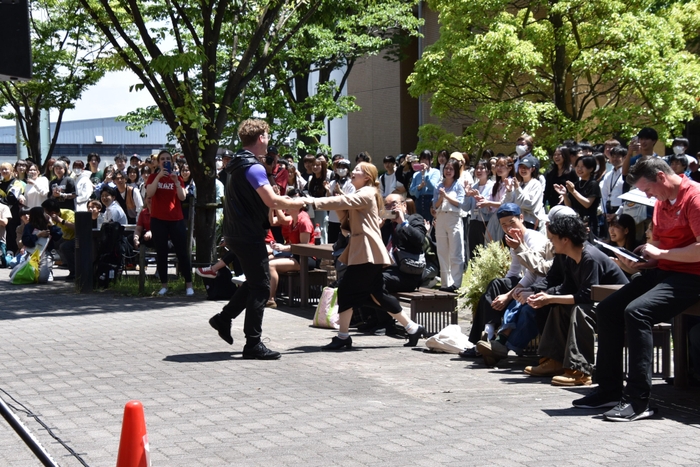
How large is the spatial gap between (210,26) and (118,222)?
3443 millimetres

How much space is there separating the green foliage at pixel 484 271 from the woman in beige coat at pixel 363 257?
702 millimetres

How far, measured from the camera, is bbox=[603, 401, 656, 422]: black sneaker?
269 inches

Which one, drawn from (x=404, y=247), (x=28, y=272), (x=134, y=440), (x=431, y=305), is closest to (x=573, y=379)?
(x=431, y=305)

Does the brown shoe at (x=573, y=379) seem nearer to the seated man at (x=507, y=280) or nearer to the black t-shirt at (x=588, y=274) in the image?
the black t-shirt at (x=588, y=274)

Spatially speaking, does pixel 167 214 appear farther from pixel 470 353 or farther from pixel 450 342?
pixel 470 353

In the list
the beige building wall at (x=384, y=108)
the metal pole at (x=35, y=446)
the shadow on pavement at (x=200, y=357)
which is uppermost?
the beige building wall at (x=384, y=108)

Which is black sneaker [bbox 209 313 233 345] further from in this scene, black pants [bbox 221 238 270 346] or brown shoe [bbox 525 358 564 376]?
brown shoe [bbox 525 358 564 376]

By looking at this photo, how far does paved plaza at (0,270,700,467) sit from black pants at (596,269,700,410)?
0.28 m

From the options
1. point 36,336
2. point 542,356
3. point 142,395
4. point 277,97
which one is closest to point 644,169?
point 542,356

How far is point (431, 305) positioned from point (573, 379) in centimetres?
263

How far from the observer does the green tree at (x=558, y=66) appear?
20812mm

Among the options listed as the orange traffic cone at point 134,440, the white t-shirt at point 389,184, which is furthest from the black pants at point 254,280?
the white t-shirt at point 389,184

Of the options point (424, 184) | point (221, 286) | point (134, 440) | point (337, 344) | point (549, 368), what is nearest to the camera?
point (134, 440)

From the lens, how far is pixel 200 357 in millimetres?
9492
